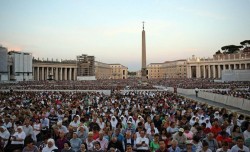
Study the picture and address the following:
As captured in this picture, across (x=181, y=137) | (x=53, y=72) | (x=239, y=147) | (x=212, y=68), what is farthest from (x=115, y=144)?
(x=212, y=68)

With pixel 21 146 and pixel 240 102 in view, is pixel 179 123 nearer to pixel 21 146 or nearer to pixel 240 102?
pixel 21 146

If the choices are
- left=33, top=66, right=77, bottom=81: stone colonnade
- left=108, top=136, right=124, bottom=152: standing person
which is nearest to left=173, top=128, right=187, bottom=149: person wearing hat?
left=108, top=136, right=124, bottom=152: standing person

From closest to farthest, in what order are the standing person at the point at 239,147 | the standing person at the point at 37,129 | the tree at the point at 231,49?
the standing person at the point at 239,147 < the standing person at the point at 37,129 < the tree at the point at 231,49

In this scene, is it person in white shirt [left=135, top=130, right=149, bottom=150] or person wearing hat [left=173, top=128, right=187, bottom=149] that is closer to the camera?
person in white shirt [left=135, top=130, right=149, bottom=150]

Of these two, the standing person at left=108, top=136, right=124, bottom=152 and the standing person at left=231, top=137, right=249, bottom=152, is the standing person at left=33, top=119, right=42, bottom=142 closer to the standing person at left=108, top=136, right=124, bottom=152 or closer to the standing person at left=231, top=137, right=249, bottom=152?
the standing person at left=108, top=136, right=124, bottom=152

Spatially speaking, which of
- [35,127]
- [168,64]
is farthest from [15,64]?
[168,64]

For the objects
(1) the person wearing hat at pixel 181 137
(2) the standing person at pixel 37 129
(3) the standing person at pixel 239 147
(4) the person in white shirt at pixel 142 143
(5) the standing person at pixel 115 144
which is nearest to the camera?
(3) the standing person at pixel 239 147

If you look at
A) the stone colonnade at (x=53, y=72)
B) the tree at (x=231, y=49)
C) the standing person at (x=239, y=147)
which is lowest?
the standing person at (x=239, y=147)

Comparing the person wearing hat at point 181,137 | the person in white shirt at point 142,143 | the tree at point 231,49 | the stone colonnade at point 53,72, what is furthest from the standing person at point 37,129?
the tree at point 231,49

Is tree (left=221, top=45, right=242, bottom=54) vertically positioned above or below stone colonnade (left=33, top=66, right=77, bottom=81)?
above

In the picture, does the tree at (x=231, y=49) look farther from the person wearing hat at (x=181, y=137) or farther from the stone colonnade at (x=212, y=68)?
the person wearing hat at (x=181, y=137)

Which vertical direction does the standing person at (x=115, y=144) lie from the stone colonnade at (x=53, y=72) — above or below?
below

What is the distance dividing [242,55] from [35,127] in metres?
94.9

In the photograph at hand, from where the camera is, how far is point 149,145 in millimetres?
7340
